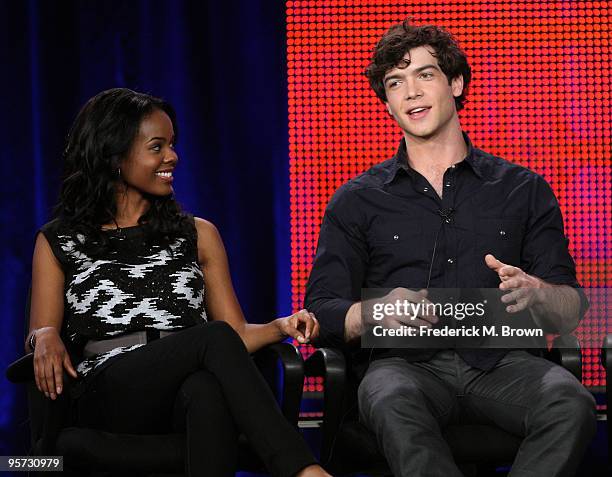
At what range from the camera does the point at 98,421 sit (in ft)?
7.89

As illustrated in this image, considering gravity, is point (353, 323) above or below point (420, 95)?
below

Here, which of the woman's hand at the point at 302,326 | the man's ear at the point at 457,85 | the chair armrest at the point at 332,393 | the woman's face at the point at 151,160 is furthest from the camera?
the man's ear at the point at 457,85

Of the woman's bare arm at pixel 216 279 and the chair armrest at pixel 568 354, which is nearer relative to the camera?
the chair armrest at pixel 568 354

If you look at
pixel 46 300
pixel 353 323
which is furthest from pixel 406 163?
pixel 46 300

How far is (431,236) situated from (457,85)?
1.83 feet

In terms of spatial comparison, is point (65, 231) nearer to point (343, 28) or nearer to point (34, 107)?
point (34, 107)

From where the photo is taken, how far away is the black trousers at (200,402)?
7.22ft

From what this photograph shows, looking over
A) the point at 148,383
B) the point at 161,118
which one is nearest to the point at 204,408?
the point at 148,383

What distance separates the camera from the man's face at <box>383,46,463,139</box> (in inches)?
111

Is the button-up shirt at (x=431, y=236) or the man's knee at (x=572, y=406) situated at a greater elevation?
the button-up shirt at (x=431, y=236)

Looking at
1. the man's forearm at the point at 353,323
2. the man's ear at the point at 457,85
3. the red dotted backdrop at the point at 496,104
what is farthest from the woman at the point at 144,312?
the man's ear at the point at 457,85

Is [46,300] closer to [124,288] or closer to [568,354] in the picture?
[124,288]

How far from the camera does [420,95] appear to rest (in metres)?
2.83

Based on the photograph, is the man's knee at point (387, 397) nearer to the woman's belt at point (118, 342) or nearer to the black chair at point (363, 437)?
the black chair at point (363, 437)
